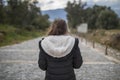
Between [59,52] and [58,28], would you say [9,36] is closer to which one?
[58,28]

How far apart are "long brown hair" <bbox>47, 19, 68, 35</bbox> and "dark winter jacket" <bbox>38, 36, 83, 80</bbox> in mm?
82

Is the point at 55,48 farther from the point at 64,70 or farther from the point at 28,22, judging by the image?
the point at 28,22

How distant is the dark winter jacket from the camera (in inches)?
182

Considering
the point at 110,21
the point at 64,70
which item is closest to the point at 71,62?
the point at 64,70

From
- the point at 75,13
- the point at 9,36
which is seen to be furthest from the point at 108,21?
the point at 9,36

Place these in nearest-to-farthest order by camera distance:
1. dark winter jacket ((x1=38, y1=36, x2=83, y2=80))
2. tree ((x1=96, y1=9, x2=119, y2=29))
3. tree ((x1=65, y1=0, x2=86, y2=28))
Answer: dark winter jacket ((x1=38, y1=36, x2=83, y2=80)), tree ((x1=96, y1=9, x2=119, y2=29)), tree ((x1=65, y1=0, x2=86, y2=28))

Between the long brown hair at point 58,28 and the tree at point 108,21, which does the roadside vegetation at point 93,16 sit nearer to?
the tree at point 108,21

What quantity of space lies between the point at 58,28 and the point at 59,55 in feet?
1.41

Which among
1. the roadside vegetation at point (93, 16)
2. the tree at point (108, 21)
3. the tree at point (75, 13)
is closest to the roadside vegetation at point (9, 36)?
the roadside vegetation at point (93, 16)

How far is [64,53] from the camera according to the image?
4637 mm

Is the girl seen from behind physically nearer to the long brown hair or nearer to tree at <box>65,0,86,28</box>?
the long brown hair

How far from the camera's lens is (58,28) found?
185 inches

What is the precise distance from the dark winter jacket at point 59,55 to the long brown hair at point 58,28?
0.08m

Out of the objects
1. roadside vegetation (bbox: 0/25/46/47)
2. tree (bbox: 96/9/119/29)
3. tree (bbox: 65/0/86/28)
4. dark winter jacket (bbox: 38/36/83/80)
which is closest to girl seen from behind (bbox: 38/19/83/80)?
dark winter jacket (bbox: 38/36/83/80)
